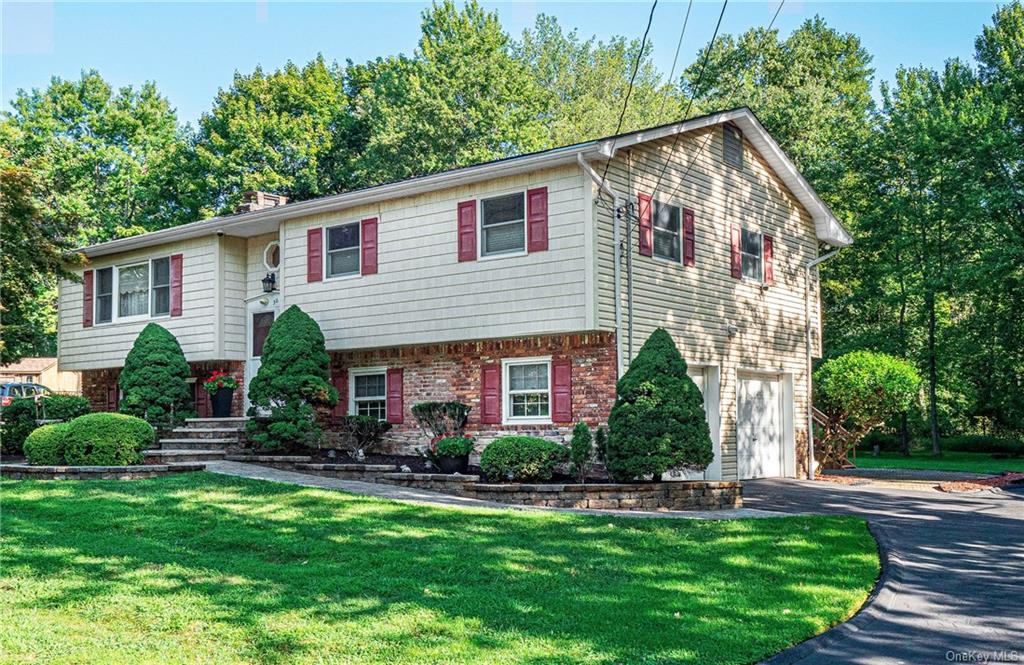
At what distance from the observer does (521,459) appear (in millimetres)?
14000

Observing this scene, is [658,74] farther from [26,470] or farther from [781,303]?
[26,470]

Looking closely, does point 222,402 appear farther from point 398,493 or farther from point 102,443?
point 398,493

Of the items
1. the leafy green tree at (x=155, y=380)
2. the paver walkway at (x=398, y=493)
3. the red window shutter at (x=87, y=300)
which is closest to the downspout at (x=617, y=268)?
the paver walkway at (x=398, y=493)

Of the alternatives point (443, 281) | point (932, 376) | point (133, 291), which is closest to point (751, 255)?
point (443, 281)

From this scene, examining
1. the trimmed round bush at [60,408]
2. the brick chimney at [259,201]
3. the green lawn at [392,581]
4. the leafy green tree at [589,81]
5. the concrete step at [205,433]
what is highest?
the leafy green tree at [589,81]

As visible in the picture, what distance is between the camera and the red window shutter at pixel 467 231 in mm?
16625

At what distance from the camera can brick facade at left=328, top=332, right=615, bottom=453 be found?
15789mm

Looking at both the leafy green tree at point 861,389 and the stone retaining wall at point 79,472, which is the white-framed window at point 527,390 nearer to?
the stone retaining wall at point 79,472

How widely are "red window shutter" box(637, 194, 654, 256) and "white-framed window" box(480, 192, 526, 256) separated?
2.08m

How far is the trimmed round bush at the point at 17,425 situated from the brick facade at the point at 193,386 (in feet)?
10.1

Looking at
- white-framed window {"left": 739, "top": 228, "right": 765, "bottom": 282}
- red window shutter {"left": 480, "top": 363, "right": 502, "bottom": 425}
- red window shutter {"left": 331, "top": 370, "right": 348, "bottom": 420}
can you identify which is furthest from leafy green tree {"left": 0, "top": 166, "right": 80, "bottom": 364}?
white-framed window {"left": 739, "top": 228, "right": 765, "bottom": 282}

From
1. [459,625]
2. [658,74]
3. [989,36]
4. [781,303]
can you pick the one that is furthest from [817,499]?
[658,74]

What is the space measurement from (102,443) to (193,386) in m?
7.30

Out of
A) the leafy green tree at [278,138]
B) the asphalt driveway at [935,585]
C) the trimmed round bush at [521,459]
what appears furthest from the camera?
the leafy green tree at [278,138]
